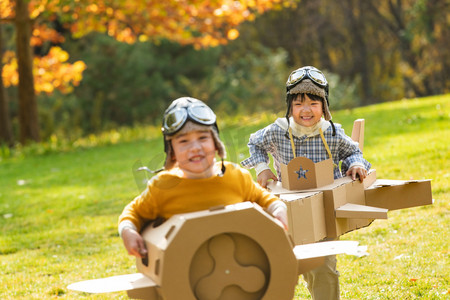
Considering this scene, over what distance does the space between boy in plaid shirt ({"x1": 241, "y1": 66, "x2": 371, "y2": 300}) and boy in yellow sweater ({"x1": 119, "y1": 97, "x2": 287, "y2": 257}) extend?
110 cm

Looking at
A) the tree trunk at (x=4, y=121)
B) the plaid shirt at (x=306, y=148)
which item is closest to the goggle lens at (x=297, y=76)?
the plaid shirt at (x=306, y=148)

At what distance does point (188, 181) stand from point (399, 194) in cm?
152

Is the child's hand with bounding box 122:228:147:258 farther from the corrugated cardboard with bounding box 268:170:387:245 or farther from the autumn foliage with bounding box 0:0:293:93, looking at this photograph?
the autumn foliage with bounding box 0:0:293:93

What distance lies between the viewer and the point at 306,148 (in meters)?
3.66

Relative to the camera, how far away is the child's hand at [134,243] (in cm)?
243

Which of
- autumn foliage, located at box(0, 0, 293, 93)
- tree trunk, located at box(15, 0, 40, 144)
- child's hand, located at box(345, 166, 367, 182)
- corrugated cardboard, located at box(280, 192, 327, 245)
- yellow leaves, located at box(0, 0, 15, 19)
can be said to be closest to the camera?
corrugated cardboard, located at box(280, 192, 327, 245)

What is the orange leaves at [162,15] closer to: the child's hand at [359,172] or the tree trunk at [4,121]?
the tree trunk at [4,121]

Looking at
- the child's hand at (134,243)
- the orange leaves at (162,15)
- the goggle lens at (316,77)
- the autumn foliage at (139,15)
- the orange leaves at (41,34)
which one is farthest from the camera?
the orange leaves at (41,34)

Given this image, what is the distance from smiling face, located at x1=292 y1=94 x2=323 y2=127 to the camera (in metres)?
3.64

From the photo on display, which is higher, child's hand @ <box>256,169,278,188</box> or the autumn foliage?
the autumn foliage

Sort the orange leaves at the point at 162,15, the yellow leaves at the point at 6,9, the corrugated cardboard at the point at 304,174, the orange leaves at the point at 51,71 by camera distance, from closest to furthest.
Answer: the corrugated cardboard at the point at 304,174
the orange leaves at the point at 162,15
the yellow leaves at the point at 6,9
the orange leaves at the point at 51,71

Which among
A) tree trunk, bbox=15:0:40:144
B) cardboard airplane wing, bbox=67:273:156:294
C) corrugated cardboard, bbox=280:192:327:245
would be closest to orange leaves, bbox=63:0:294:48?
tree trunk, bbox=15:0:40:144

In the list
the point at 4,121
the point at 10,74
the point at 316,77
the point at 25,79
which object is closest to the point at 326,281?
the point at 316,77

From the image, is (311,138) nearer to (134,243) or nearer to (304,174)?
(304,174)
